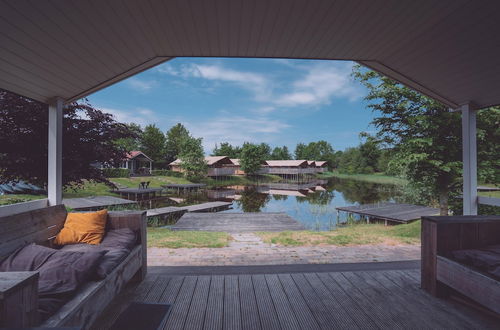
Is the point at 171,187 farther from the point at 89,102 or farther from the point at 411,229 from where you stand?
the point at 411,229

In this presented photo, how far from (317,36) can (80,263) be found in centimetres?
275

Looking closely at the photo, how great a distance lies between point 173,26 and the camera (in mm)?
2242

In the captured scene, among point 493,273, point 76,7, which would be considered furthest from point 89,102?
point 493,273

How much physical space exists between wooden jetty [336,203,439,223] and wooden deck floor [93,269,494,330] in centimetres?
737

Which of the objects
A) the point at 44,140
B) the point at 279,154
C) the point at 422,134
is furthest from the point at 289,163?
the point at 44,140

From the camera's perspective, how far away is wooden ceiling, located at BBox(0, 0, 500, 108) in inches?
76.1

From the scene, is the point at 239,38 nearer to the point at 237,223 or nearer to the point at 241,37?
the point at 241,37

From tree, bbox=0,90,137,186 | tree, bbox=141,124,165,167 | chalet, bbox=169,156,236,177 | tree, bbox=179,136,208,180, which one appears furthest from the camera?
tree, bbox=141,124,165,167

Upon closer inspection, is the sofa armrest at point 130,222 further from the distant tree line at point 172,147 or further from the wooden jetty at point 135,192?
the distant tree line at point 172,147

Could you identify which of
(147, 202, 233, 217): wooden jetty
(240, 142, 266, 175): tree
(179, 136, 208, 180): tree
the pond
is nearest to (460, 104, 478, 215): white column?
the pond

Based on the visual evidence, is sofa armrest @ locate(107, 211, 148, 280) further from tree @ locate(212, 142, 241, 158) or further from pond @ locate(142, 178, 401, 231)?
tree @ locate(212, 142, 241, 158)

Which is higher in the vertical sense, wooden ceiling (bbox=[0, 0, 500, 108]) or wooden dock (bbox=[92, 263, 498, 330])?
wooden ceiling (bbox=[0, 0, 500, 108])

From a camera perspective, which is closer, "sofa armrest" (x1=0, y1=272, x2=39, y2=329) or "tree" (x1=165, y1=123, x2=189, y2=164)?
"sofa armrest" (x1=0, y1=272, x2=39, y2=329)

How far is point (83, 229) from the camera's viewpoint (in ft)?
8.31
